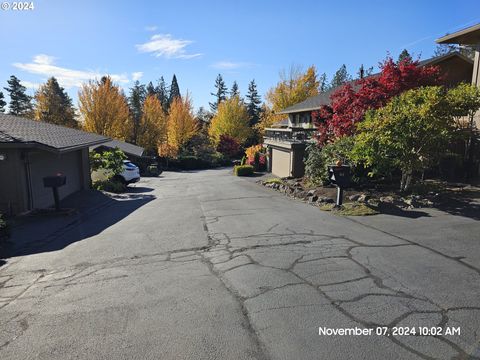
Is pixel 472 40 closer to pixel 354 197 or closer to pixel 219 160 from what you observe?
pixel 354 197

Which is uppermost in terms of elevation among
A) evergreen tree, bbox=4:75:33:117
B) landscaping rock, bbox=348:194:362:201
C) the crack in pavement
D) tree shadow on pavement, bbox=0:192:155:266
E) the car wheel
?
evergreen tree, bbox=4:75:33:117

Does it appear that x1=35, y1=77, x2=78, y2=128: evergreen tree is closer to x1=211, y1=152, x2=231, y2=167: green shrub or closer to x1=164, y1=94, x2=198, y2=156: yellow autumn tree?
x1=164, y1=94, x2=198, y2=156: yellow autumn tree

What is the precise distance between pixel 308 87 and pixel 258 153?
61.6 feet

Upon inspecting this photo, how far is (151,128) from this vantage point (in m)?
45.7

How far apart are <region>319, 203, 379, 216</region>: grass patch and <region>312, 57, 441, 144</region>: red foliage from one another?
5703 millimetres

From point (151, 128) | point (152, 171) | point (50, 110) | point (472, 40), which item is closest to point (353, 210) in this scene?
point (472, 40)

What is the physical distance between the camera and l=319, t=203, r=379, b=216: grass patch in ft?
32.4

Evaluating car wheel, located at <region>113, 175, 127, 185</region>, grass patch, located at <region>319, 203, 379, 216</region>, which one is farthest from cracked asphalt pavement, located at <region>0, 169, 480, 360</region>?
car wheel, located at <region>113, 175, 127, 185</region>

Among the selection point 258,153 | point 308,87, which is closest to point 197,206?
point 258,153

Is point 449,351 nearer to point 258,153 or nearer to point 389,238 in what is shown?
point 389,238

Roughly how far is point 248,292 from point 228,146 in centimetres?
4508

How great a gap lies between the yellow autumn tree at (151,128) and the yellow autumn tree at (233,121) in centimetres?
920

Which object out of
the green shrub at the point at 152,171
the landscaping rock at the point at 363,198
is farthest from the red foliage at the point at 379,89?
the green shrub at the point at 152,171

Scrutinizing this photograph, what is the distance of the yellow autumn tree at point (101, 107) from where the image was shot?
119 ft
